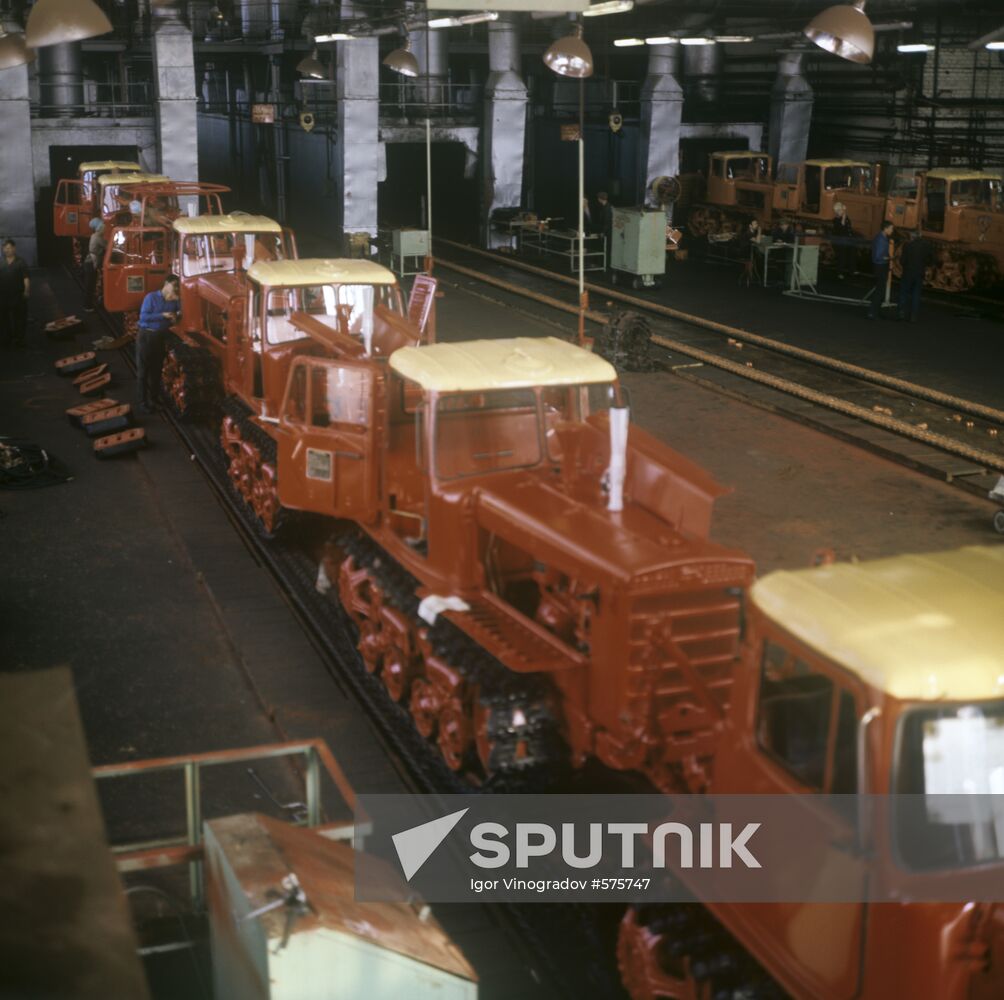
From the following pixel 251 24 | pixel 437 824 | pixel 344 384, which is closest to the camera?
pixel 437 824

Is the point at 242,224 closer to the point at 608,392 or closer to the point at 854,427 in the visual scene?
the point at 854,427

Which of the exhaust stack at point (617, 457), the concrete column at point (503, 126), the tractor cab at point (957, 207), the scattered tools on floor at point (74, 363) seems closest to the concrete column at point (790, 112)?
the tractor cab at point (957, 207)

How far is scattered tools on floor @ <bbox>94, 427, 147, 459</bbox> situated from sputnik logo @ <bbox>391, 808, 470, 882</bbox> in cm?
857

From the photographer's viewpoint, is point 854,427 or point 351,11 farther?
point 351,11

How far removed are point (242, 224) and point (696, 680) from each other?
12.6 metres

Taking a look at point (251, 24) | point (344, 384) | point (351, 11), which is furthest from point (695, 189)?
point (344, 384)

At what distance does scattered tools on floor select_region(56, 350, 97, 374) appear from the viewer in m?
18.2

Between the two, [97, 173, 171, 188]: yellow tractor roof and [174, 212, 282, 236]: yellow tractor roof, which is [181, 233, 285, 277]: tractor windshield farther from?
[97, 173, 171, 188]: yellow tractor roof

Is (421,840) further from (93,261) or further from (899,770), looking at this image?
(93,261)

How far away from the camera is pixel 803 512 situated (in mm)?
12570

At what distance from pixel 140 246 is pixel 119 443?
6.48 m

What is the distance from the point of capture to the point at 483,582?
26.1 feet

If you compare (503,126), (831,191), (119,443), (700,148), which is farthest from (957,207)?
(119,443)

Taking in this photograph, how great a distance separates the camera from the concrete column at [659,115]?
30.9 meters
